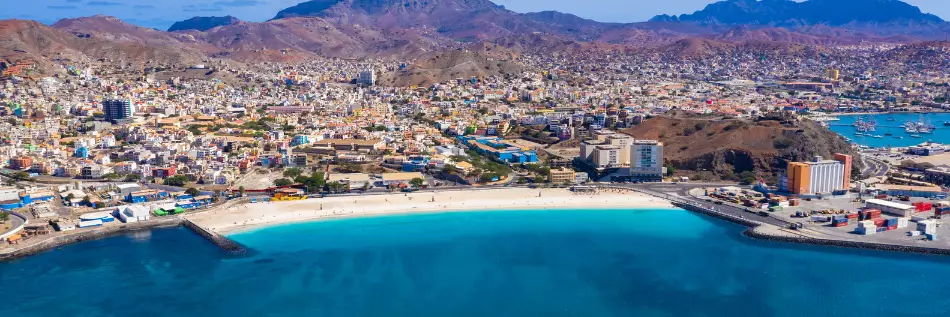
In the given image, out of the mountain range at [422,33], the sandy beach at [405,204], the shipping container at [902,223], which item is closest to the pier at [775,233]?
the sandy beach at [405,204]

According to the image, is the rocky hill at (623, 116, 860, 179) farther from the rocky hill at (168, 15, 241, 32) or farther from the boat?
the rocky hill at (168, 15, 241, 32)

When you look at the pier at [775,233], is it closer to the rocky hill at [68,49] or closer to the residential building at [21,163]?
the residential building at [21,163]

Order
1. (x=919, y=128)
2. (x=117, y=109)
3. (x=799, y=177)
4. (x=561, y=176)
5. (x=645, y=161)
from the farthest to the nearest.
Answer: (x=919, y=128) < (x=117, y=109) < (x=645, y=161) < (x=561, y=176) < (x=799, y=177)

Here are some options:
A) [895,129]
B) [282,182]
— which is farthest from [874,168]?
[282,182]

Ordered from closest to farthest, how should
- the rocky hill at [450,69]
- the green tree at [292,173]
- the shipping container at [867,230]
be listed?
1. the shipping container at [867,230]
2. the green tree at [292,173]
3. the rocky hill at [450,69]

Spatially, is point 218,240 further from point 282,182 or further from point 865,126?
point 865,126

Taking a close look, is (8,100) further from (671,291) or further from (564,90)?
(671,291)
